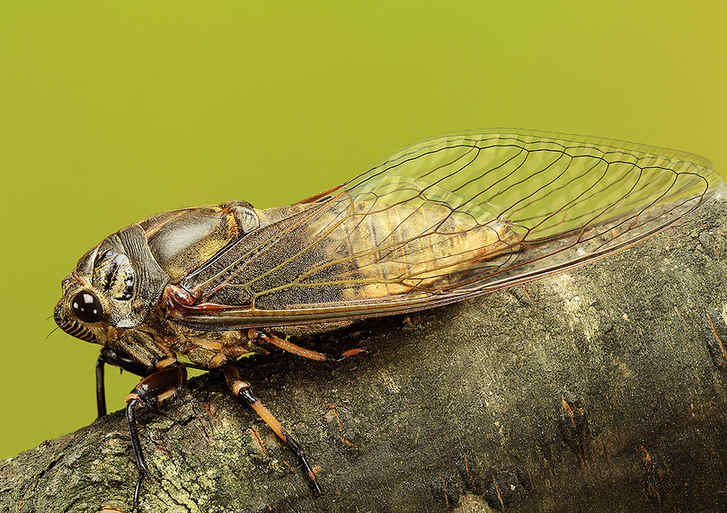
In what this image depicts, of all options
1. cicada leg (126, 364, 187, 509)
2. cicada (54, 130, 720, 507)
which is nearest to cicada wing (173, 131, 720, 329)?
cicada (54, 130, 720, 507)

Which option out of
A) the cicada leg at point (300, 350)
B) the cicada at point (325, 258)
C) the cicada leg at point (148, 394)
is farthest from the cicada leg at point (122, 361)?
the cicada leg at point (300, 350)

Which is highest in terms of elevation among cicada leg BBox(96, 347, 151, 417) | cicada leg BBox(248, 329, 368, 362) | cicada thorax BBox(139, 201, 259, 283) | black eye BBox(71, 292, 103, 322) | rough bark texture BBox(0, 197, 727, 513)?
cicada thorax BBox(139, 201, 259, 283)

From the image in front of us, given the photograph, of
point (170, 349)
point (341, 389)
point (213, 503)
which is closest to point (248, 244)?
point (170, 349)

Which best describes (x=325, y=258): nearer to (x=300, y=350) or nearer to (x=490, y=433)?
(x=300, y=350)

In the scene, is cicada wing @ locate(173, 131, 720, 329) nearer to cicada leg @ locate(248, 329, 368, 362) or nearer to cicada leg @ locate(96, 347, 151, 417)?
cicada leg @ locate(248, 329, 368, 362)

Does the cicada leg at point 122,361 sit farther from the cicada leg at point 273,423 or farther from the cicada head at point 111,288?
the cicada leg at point 273,423

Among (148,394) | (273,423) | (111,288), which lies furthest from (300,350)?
(111,288)
